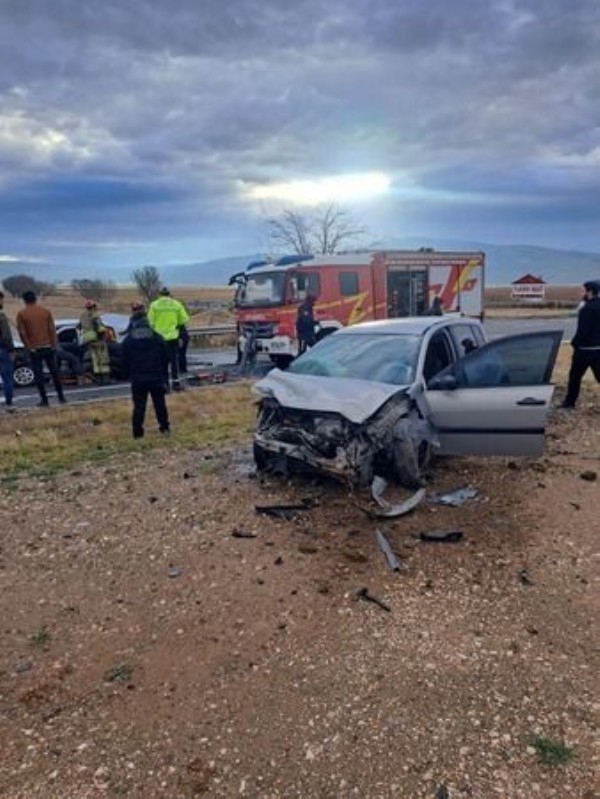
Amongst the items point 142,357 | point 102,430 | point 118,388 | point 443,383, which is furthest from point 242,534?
point 118,388

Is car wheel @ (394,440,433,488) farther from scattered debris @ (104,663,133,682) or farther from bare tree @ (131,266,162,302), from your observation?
bare tree @ (131,266,162,302)

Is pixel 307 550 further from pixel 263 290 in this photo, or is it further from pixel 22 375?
pixel 263 290

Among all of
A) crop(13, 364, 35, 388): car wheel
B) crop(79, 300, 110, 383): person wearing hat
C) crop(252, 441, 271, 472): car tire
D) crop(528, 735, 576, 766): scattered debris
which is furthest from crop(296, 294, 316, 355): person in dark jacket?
crop(528, 735, 576, 766): scattered debris

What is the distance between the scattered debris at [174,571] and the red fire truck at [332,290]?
439 inches

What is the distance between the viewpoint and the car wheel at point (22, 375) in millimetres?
13977

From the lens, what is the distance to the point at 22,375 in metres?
14.0

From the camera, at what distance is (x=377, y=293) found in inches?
700

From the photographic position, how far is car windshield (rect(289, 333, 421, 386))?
6344 mm

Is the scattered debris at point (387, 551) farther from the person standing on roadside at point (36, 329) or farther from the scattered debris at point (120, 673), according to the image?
the person standing on roadside at point (36, 329)

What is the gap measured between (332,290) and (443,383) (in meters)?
10.8

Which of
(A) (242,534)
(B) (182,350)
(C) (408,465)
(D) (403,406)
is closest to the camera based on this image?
(A) (242,534)

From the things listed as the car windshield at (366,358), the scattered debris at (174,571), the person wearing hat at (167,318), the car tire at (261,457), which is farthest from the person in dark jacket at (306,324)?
the scattered debris at (174,571)

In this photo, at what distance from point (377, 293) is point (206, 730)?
15.6 m

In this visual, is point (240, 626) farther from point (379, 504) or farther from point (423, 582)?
point (379, 504)
